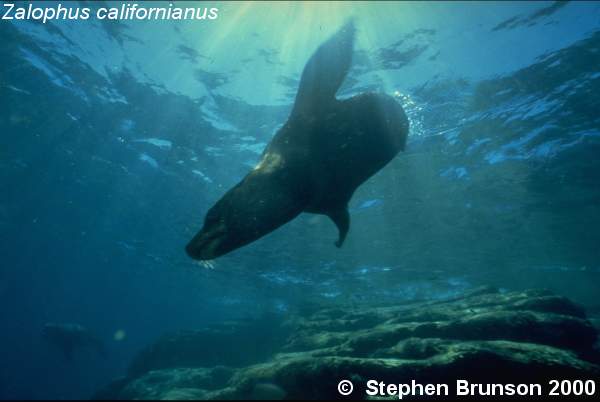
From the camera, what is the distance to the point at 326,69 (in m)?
5.13

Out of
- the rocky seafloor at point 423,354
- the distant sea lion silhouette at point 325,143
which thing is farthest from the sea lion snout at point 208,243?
the rocky seafloor at point 423,354

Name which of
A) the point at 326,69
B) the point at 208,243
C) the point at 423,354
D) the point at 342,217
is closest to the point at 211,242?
the point at 208,243

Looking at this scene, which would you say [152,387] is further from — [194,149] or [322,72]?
[322,72]

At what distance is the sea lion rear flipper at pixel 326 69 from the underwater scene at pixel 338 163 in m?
0.03

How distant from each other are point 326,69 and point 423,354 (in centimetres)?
702

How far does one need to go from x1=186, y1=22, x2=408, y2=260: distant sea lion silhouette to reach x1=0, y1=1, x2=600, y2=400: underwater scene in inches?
1.2

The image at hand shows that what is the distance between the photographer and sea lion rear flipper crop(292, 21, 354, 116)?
5004mm

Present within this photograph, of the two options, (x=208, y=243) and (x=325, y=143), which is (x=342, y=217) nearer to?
(x=325, y=143)

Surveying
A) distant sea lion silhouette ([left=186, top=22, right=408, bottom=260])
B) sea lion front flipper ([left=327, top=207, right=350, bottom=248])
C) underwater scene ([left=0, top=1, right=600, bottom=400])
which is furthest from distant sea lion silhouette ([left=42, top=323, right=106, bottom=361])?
distant sea lion silhouette ([left=186, top=22, right=408, bottom=260])

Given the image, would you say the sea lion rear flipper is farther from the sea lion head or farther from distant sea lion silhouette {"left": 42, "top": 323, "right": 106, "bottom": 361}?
distant sea lion silhouette {"left": 42, "top": 323, "right": 106, "bottom": 361}

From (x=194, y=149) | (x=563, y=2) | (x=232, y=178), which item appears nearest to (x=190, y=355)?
(x=232, y=178)

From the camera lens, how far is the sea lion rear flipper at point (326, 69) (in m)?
5.00

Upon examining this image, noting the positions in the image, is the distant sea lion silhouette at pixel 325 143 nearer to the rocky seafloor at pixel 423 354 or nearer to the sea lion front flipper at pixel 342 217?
the sea lion front flipper at pixel 342 217

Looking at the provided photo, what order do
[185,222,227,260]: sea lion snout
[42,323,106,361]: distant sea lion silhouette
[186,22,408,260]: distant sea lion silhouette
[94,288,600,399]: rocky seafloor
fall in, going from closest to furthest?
[185,222,227,260]: sea lion snout, [186,22,408,260]: distant sea lion silhouette, [94,288,600,399]: rocky seafloor, [42,323,106,361]: distant sea lion silhouette
